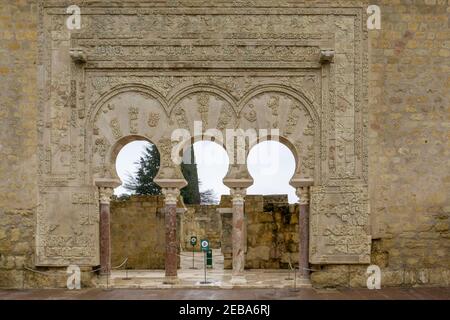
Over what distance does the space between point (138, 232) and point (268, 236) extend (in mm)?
3559

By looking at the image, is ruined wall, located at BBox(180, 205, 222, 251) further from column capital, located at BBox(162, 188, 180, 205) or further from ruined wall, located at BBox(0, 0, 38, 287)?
ruined wall, located at BBox(0, 0, 38, 287)

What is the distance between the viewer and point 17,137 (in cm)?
1265

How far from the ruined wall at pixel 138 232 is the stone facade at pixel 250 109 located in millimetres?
4263

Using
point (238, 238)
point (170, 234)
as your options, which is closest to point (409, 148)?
point (238, 238)

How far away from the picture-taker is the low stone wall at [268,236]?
16219mm

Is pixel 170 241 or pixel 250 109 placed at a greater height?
pixel 250 109

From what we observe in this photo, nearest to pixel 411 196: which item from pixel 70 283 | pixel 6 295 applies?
pixel 70 283

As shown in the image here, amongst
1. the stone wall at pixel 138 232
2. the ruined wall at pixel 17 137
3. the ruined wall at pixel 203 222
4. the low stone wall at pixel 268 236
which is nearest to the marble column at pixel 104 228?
the ruined wall at pixel 17 137

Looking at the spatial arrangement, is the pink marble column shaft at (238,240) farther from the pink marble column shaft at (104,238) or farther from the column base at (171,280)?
the pink marble column shaft at (104,238)

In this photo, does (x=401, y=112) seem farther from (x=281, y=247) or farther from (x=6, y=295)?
(x=6, y=295)

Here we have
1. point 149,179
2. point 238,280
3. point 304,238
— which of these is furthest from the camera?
point 149,179

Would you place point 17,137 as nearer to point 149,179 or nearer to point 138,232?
point 138,232

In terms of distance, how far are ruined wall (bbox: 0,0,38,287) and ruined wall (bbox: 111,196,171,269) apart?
4.42 metres
